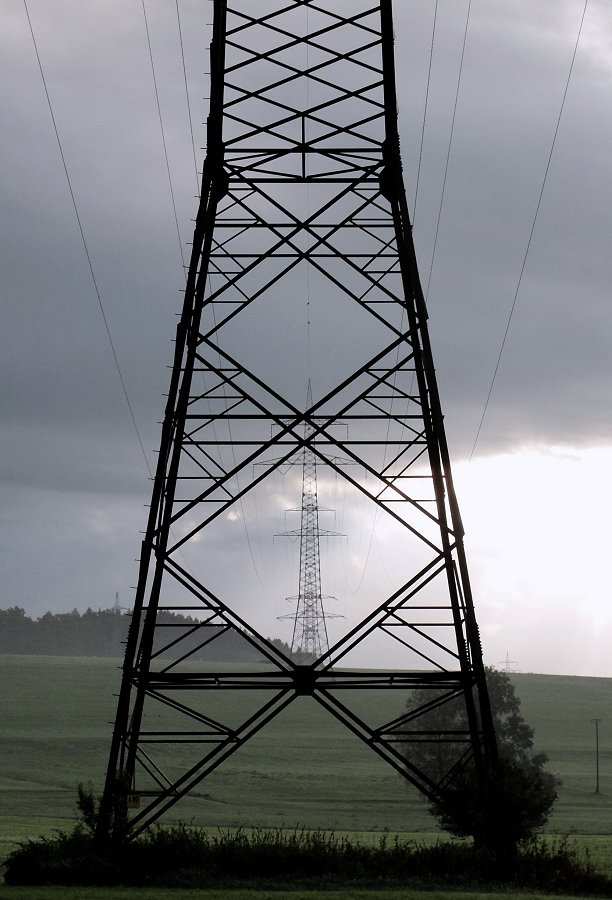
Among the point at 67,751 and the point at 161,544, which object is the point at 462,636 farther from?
the point at 67,751

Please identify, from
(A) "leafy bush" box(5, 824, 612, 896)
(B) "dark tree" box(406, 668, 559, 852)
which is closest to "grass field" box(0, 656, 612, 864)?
(A) "leafy bush" box(5, 824, 612, 896)

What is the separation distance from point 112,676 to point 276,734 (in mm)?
59577

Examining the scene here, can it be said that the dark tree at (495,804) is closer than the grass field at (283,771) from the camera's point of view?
Yes

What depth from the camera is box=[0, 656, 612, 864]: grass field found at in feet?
176

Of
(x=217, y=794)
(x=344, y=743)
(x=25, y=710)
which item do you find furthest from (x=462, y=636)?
(x=25, y=710)

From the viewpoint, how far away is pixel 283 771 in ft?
261

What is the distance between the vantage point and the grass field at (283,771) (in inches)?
2111

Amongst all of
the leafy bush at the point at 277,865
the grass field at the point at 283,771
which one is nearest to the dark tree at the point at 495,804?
the leafy bush at the point at 277,865

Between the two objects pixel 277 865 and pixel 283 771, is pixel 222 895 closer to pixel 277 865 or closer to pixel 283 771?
pixel 277 865

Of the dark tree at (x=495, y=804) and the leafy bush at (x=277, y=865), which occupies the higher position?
the dark tree at (x=495, y=804)

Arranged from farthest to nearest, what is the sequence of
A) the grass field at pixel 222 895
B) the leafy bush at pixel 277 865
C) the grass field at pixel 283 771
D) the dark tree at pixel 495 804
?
the grass field at pixel 283 771
the dark tree at pixel 495 804
the leafy bush at pixel 277 865
the grass field at pixel 222 895

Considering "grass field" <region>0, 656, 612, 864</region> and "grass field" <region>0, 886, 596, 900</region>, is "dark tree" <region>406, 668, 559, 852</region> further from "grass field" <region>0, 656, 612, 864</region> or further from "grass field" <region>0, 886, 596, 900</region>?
"grass field" <region>0, 656, 612, 864</region>

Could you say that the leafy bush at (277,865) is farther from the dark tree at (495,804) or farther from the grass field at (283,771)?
the grass field at (283,771)

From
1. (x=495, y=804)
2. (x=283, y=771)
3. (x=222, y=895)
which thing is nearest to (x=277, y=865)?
(x=222, y=895)
